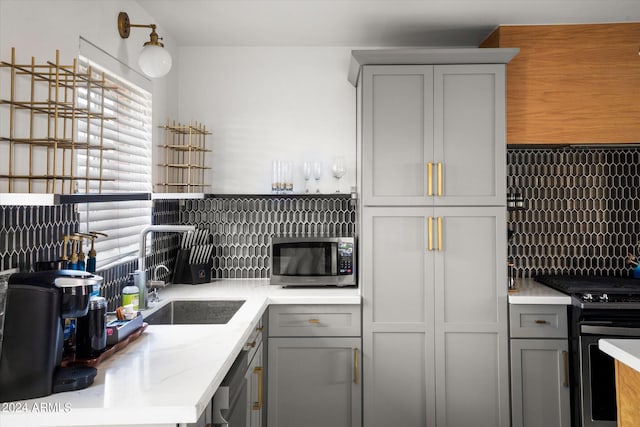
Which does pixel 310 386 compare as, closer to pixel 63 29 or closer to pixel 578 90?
pixel 63 29

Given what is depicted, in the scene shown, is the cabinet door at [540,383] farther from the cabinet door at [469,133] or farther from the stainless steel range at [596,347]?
the cabinet door at [469,133]

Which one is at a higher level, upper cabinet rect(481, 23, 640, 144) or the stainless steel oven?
upper cabinet rect(481, 23, 640, 144)

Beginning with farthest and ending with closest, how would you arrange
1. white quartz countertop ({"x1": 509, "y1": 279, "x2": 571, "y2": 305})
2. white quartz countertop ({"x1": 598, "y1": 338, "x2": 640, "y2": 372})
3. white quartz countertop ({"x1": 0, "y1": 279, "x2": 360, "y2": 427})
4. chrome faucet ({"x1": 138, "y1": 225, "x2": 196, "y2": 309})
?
white quartz countertop ({"x1": 509, "y1": 279, "x2": 571, "y2": 305})
chrome faucet ({"x1": 138, "y1": 225, "x2": 196, "y2": 309})
white quartz countertop ({"x1": 598, "y1": 338, "x2": 640, "y2": 372})
white quartz countertop ({"x1": 0, "y1": 279, "x2": 360, "y2": 427})

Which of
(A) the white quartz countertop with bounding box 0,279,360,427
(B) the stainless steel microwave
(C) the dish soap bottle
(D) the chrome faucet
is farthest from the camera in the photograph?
(B) the stainless steel microwave

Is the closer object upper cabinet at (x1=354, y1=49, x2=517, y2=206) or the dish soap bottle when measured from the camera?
the dish soap bottle

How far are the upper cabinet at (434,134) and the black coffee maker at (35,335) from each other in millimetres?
1779

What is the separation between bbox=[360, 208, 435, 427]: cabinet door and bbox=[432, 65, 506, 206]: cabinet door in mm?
261

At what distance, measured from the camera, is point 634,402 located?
5.49 feet

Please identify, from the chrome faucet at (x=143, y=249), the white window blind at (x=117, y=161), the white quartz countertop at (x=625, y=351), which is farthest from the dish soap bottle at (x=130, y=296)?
the white quartz countertop at (x=625, y=351)

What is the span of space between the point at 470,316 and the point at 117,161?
2098 mm

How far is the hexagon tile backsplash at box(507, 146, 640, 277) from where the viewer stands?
126 inches

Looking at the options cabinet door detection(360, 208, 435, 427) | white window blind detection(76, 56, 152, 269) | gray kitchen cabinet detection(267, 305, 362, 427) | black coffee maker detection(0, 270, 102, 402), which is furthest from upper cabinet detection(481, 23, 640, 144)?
black coffee maker detection(0, 270, 102, 402)

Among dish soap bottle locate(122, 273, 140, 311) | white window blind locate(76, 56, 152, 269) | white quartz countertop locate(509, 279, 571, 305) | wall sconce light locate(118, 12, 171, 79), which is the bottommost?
white quartz countertop locate(509, 279, 571, 305)

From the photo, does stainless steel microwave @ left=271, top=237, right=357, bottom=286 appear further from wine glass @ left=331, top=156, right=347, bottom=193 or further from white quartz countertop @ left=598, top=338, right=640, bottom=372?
white quartz countertop @ left=598, top=338, right=640, bottom=372
